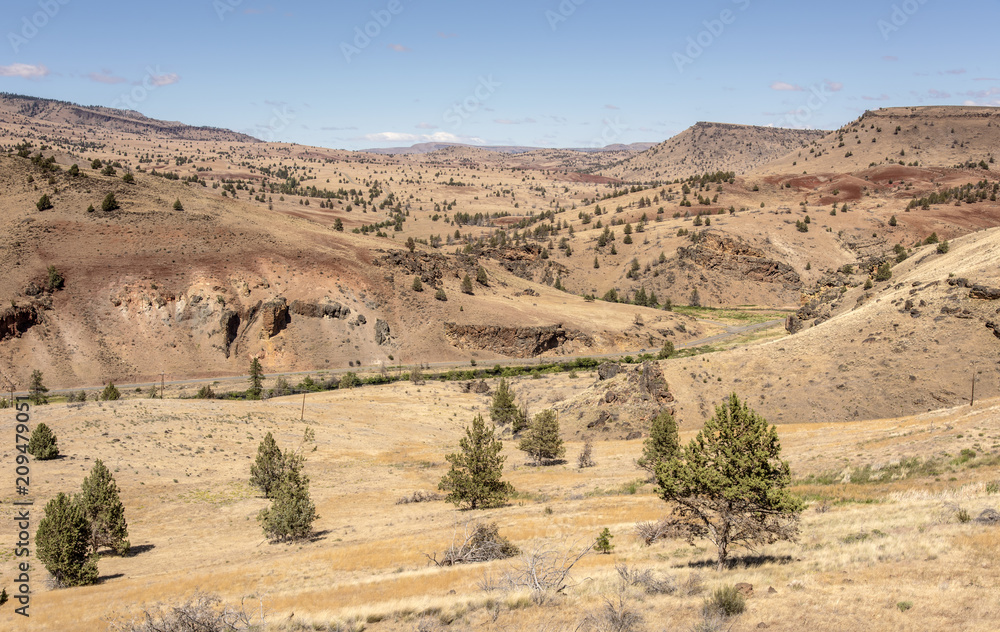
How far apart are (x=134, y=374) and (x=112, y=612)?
208 ft

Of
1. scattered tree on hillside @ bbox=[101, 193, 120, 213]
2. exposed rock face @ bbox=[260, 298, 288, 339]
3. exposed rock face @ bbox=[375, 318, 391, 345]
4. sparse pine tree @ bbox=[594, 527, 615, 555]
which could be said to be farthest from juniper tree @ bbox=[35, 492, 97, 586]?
scattered tree on hillside @ bbox=[101, 193, 120, 213]

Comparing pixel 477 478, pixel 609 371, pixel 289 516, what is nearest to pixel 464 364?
pixel 609 371

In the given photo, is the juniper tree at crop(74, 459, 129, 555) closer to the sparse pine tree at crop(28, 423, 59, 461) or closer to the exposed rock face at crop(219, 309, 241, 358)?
the sparse pine tree at crop(28, 423, 59, 461)

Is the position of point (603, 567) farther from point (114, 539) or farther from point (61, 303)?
point (61, 303)

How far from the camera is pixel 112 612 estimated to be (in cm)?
1930

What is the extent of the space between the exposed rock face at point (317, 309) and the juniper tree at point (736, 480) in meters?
73.6

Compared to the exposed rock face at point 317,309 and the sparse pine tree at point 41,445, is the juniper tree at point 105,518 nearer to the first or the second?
the sparse pine tree at point 41,445

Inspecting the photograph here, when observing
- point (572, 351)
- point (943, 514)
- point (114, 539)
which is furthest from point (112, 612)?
point (572, 351)

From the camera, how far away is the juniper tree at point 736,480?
57.2 ft

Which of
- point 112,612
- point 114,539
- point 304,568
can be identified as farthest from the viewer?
point 114,539

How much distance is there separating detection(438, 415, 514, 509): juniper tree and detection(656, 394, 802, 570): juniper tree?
56.6ft

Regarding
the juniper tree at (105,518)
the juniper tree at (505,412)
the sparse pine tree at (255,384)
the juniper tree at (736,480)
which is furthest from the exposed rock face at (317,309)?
the juniper tree at (736,480)

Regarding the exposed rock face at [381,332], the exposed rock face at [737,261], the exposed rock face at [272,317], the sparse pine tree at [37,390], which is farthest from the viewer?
the exposed rock face at [737,261]

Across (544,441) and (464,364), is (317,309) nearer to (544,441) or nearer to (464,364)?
(464,364)
